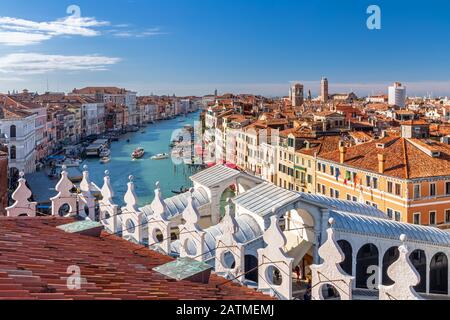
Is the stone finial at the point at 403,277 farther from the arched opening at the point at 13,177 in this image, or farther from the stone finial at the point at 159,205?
the arched opening at the point at 13,177

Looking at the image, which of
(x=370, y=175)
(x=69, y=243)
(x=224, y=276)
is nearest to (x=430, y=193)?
(x=370, y=175)

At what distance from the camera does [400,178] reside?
1368 centimetres

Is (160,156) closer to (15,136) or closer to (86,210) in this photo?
(15,136)

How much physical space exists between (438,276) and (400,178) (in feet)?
14.6

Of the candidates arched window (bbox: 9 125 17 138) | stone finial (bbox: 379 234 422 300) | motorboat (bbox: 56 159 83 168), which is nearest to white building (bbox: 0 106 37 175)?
arched window (bbox: 9 125 17 138)

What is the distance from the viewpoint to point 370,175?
14.9 metres

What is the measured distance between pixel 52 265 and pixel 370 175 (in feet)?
43.3

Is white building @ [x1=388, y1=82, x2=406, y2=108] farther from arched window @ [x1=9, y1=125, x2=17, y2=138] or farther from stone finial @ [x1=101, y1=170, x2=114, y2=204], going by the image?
stone finial @ [x1=101, y1=170, x2=114, y2=204]

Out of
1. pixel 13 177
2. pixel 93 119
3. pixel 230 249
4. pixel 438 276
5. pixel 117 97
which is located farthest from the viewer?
pixel 117 97

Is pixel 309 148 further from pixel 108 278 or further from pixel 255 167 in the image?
pixel 108 278

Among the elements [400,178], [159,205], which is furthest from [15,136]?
[159,205]
